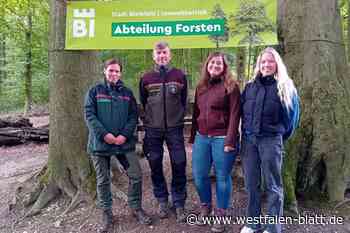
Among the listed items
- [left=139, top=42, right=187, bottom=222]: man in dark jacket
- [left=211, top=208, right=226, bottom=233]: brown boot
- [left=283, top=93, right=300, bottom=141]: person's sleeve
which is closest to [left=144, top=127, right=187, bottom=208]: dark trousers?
[left=139, top=42, right=187, bottom=222]: man in dark jacket

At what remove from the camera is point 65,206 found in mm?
4555

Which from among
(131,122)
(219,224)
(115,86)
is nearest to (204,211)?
(219,224)

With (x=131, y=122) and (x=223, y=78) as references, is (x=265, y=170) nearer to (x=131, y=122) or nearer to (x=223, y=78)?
(x=223, y=78)

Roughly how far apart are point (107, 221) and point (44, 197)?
1234mm

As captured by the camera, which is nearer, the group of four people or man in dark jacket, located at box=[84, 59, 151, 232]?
the group of four people

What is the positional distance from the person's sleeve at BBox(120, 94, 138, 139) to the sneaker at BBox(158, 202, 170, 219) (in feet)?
3.13

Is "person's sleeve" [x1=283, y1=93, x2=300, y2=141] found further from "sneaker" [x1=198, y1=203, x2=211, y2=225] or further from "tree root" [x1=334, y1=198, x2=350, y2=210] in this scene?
"tree root" [x1=334, y1=198, x2=350, y2=210]

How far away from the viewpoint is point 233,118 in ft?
11.7

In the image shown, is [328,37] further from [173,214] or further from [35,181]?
[35,181]

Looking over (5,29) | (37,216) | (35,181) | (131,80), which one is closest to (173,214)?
(37,216)

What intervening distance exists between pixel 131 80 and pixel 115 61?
1142 centimetres

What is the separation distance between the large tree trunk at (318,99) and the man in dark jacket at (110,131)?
193 cm

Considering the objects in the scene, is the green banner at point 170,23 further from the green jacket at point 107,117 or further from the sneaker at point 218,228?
the sneaker at point 218,228

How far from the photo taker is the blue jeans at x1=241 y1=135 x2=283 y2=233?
3.33m
